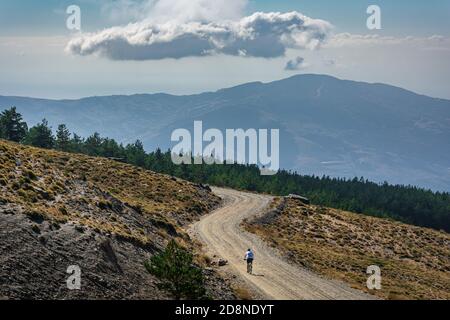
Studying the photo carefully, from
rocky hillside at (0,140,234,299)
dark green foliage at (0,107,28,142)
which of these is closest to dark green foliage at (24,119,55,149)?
dark green foliage at (0,107,28,142)

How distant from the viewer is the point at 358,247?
79.2m

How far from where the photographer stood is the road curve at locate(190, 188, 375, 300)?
1657 inches

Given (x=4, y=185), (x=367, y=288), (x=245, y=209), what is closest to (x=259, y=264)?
(x=367, y=288)

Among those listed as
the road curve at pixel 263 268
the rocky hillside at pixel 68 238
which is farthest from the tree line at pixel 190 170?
the rocky hillside at pixel 68 238

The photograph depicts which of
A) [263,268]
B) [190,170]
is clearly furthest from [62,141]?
[263,268]

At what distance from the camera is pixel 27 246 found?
1184 inches

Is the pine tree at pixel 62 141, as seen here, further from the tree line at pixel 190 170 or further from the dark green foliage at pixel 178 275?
the dark green foliage at pixel 178 275

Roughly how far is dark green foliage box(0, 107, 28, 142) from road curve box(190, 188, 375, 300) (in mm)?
76279

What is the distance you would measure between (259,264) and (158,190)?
145ft

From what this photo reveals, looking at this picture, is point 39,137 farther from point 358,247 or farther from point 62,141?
point 358,247

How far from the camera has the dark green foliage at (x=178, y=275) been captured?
30.4 meters

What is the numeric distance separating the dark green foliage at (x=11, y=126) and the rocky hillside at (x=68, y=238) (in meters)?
90.2

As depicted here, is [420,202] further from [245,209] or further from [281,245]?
[281,245]
